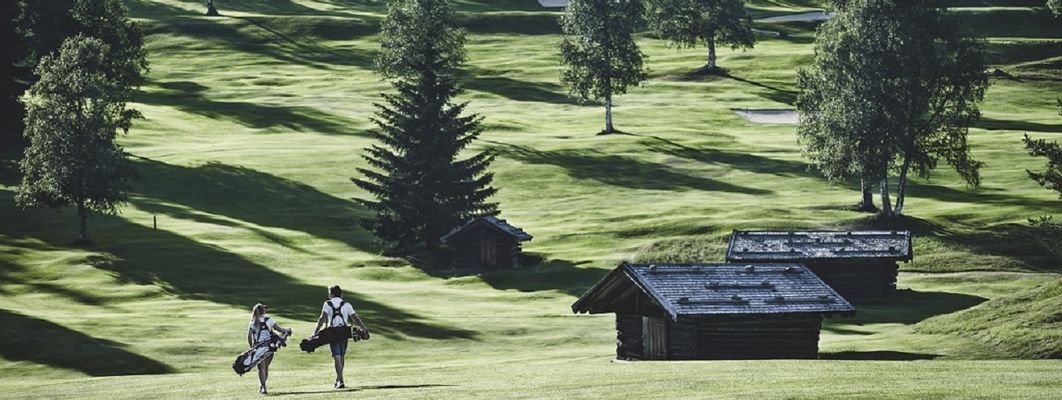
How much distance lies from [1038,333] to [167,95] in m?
101

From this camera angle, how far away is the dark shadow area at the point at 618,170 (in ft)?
326

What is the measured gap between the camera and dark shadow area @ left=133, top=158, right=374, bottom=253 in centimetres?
9075

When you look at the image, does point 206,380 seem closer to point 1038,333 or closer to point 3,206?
point 1038,333

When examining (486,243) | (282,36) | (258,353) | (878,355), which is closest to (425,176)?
(486,243)

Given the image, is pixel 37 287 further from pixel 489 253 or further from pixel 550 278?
pixel 550 278

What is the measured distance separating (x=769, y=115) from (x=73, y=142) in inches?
2288

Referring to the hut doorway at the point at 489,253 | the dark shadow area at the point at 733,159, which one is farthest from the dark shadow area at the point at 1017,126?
the hut doorway at the point at 489,253

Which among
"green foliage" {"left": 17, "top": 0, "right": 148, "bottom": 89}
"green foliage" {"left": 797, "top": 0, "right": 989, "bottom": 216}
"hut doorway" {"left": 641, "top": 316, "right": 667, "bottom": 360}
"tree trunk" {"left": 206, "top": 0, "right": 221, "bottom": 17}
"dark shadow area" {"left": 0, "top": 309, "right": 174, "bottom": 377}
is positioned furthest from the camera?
"tree trunk" {"left": 206, "top": 0, "right": 221, "bottom": 17}

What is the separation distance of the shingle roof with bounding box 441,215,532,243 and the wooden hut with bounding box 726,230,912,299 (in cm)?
1437

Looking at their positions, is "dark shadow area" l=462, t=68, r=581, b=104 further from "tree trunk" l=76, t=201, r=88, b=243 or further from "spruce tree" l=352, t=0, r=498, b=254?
"tree trunk" l=76, t=201, r=88, b=243

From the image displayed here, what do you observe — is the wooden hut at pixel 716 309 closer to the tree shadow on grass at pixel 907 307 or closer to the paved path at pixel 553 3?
the tree shadow on grass at pixel 907 307

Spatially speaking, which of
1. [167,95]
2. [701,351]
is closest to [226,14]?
[167,95]

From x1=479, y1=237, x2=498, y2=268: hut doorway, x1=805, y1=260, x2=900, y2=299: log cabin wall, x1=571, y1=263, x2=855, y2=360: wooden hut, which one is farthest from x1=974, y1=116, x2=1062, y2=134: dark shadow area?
x1=571, y1=263, x2=855, y2=360: wooden hut

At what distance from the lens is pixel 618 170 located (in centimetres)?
10375
